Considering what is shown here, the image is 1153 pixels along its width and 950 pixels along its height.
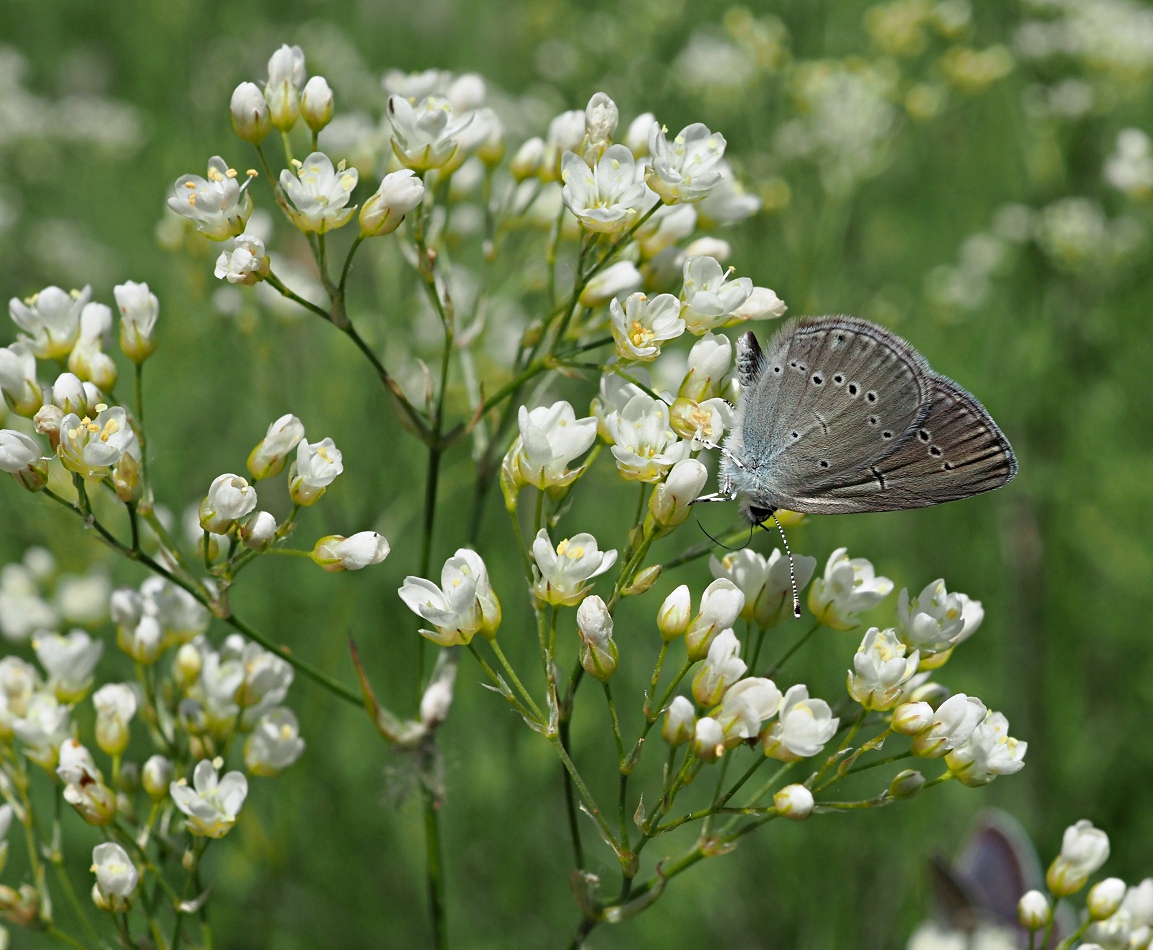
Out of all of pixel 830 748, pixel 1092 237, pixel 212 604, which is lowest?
pixel 830 748

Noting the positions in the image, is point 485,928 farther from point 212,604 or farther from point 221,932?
point 212,604

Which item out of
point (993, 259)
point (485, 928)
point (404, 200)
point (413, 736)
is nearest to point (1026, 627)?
point (993, 259)

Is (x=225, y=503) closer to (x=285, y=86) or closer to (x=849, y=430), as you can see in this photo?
(x=285, y=86)

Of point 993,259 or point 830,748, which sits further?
point 993,259

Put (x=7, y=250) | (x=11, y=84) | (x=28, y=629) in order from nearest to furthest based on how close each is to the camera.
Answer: (x=28, y=629)
(x=7, y=250)
(x=11, y=84)

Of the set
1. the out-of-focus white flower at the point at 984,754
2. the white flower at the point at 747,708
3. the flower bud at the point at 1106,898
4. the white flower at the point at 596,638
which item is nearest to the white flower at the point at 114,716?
the white flower at the point at 596,638

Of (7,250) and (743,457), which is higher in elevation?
(743,457)

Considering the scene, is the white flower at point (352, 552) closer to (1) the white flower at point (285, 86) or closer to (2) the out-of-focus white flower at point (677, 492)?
(2) the out-of-focus white flower at point (677, 492)
